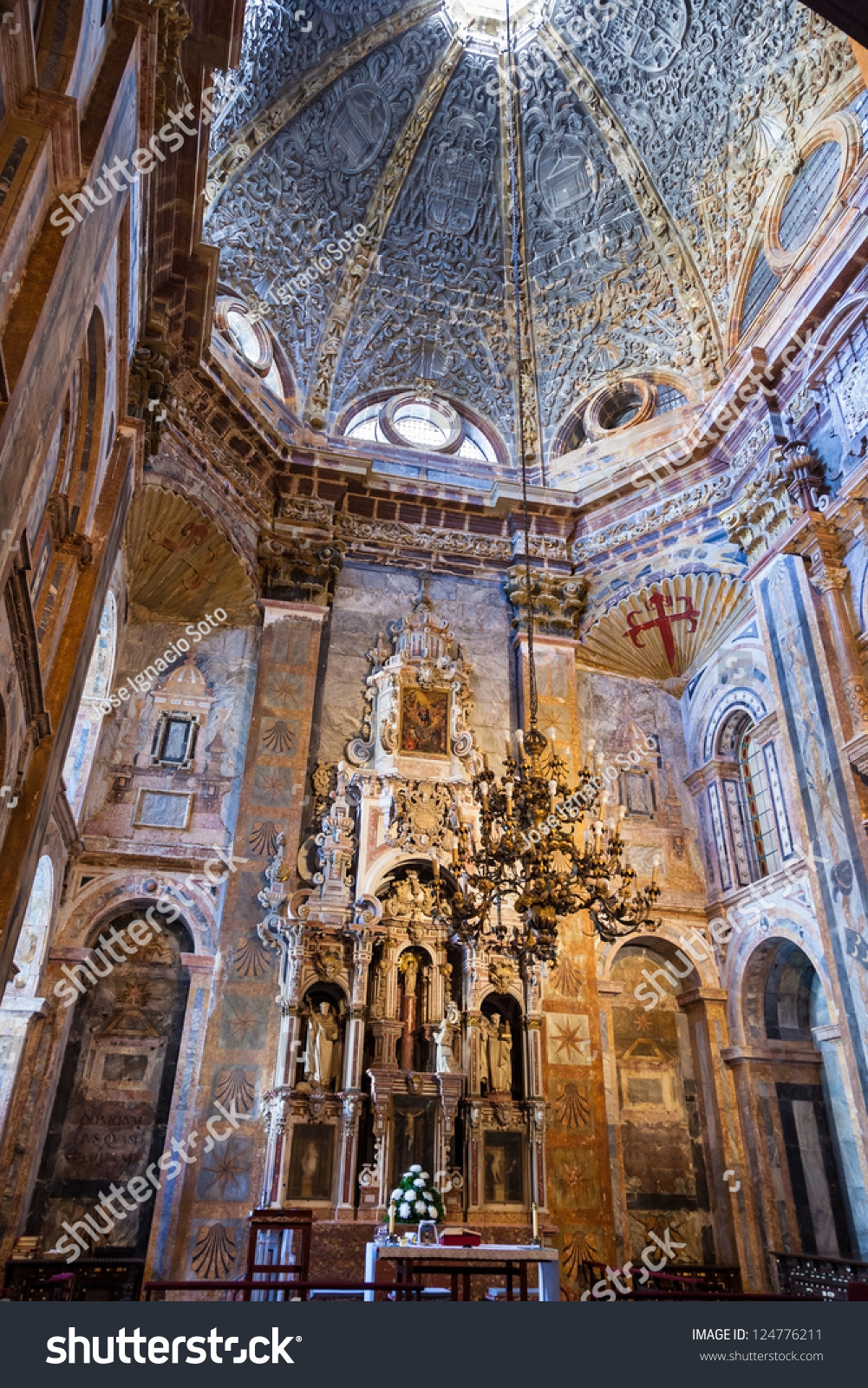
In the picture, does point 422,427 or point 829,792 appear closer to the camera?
point 829,792

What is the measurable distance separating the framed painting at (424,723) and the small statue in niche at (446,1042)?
3.61 m

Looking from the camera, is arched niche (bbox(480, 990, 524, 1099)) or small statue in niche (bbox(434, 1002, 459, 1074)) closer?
small statue in niche (bbox(434, 1002, 459, 1074))

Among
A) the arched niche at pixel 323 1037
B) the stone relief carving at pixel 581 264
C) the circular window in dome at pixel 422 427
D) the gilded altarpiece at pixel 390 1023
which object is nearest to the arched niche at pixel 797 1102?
the gilded altarpiece at pixel 390 1023

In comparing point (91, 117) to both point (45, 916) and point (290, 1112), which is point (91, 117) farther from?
point (290, 1112)

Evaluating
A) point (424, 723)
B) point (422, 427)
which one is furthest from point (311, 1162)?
point (422, 427)

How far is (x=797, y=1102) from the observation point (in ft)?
39.3

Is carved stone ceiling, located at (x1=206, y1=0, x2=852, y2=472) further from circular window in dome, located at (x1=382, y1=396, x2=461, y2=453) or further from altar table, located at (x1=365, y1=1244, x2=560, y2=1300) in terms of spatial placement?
altar table, located at (x1=365, y1=1244, x2=560, y2=1300)

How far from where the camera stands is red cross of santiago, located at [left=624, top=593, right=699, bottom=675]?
47.4 feet

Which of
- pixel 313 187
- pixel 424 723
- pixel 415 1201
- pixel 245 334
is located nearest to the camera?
pixel 415 1201

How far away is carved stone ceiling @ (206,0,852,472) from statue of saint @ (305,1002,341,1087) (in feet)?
31.1

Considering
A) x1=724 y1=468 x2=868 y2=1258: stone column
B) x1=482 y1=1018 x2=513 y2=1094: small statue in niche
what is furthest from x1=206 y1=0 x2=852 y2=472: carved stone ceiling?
x1=482 y1=1018 x2=513 y2=1094: small statue in niche

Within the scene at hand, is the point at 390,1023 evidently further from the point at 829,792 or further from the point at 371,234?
the point at 371,234

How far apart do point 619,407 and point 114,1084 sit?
13116 millimetres

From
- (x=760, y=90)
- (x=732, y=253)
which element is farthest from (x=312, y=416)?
(x=760, y=90)
